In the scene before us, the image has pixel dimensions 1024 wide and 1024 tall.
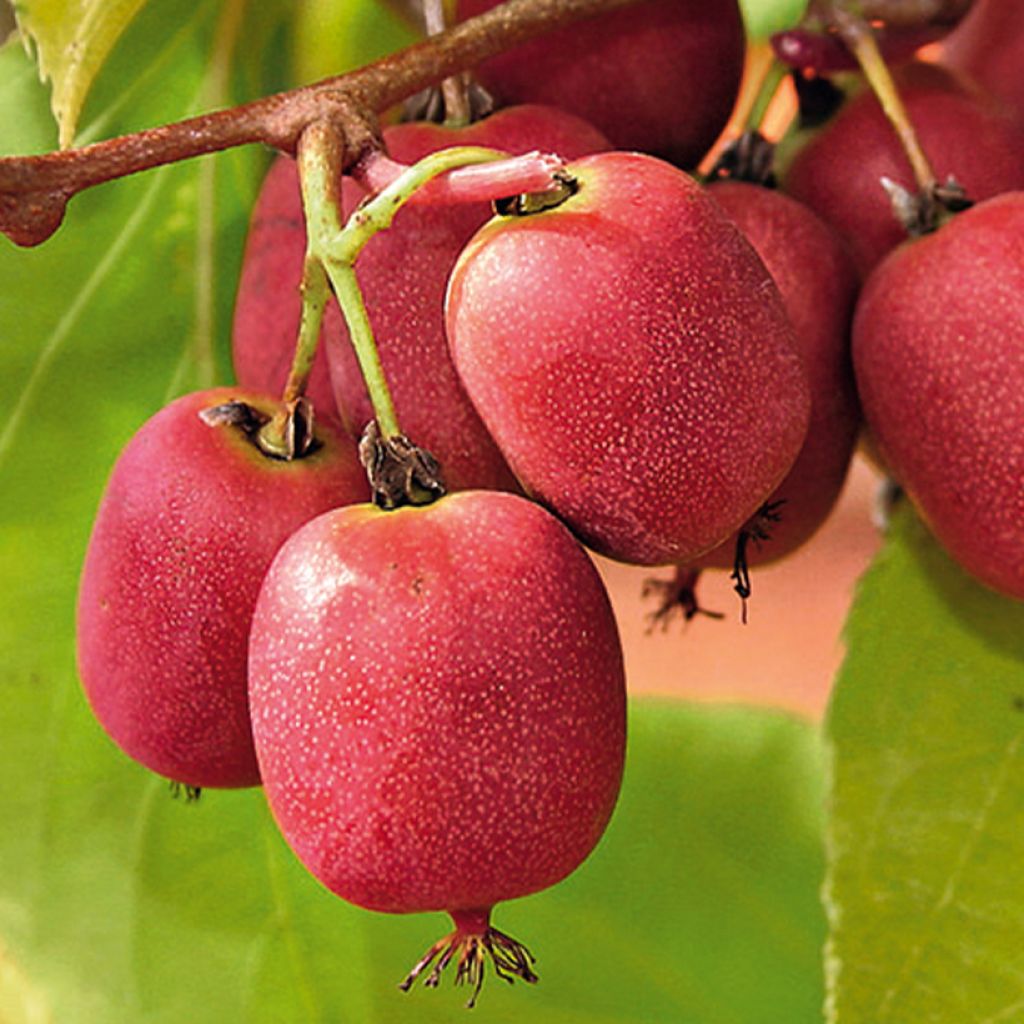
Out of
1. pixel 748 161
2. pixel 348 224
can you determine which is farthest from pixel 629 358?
pixel 748 161

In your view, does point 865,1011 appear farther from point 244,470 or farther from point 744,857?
point 244,470

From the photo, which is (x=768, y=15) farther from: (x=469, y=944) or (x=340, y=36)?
(x=469, y=944)

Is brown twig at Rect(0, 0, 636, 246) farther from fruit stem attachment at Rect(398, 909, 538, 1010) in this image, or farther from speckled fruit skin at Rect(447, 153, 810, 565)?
fruit stem attachment at Rect(398, 909, 538, 1010)

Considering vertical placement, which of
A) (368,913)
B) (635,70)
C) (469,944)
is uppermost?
(635,70)

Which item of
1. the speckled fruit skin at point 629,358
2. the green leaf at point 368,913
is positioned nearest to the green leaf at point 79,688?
the green leaf at point 368,913

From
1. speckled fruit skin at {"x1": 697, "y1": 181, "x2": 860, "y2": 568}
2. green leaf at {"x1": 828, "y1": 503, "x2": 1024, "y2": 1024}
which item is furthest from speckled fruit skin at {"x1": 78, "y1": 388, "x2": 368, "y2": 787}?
green leaf at {"x1": 828, "y1": 503, "x2": 1024, "y2": 1024}

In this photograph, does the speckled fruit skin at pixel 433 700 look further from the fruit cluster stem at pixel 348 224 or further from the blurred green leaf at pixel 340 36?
the blurred green leaf at pixel 340 36
